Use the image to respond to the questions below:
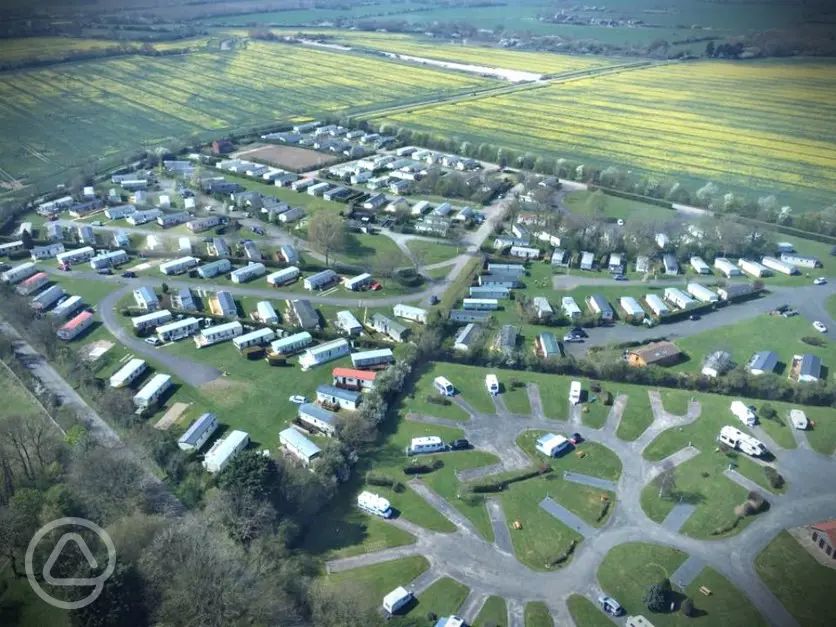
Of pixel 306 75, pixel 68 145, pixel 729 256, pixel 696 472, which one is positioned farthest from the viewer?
pixel 306 75

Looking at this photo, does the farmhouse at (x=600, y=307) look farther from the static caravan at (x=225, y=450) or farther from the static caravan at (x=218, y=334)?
the static caravan at (x=225, y=450)

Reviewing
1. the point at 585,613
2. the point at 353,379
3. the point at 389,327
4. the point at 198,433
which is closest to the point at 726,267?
the point at 389,327

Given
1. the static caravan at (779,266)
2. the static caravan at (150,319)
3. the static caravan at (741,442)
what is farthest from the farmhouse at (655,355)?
the static caravan at (150,319)

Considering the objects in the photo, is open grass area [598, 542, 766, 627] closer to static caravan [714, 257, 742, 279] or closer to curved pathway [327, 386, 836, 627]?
curved pathway [327, 386, 836, 627]

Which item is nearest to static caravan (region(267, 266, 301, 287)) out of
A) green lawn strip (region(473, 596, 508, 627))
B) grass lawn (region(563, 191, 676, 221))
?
grass lawn (region(563, 191, 676, 221))

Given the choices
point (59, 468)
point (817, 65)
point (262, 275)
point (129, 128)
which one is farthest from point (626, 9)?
point (59, 468)

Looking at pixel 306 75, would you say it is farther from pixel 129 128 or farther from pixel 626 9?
pixel 626 9
